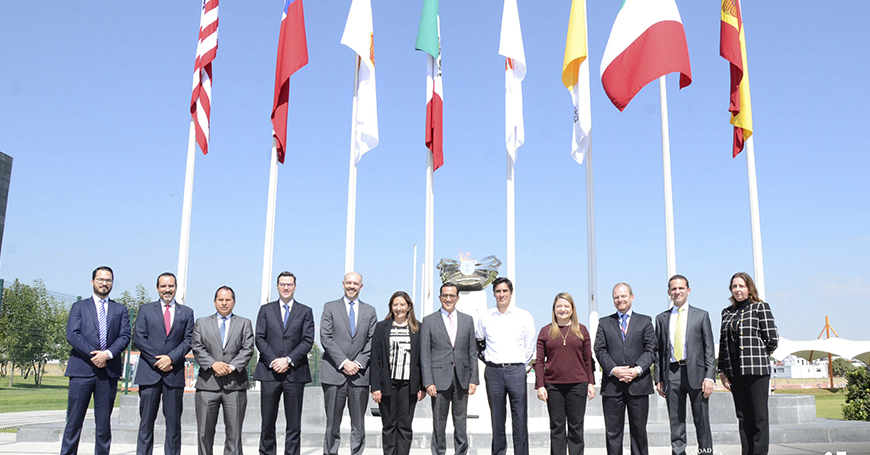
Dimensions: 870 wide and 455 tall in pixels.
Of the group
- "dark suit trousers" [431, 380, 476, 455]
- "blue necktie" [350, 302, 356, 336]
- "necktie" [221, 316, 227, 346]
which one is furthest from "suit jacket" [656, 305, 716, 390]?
"necktie" [221, 316, 227, 346]

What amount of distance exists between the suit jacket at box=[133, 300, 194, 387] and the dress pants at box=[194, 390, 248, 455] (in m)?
0.34

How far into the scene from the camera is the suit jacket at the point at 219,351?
623 cm

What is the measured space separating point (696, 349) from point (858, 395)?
718 cm

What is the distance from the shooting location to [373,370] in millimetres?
6090

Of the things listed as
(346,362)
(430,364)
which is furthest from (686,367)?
(346,362)

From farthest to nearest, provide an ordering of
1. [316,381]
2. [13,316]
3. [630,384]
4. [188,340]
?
[316,381] < [13,316] < [188,340] < [630,384]

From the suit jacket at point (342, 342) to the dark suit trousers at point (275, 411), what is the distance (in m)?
0.35

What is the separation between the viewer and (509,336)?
6.08 m

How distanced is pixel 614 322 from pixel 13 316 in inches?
524

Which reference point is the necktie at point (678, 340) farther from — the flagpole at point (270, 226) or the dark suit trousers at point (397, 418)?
the flagpole at point (270, 226)

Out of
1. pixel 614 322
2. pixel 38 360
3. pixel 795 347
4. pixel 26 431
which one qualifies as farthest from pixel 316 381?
pixel 795 347

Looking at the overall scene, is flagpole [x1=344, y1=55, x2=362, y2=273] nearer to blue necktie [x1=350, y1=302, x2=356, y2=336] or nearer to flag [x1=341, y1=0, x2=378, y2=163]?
flag [x1=341, y1=0, x2=378, y2=163]

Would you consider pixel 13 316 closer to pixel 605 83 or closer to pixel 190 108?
pixel 190 108

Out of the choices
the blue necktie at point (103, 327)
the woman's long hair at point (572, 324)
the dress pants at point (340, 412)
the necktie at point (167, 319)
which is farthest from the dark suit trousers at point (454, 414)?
the blue necktie at point (103, 327)
